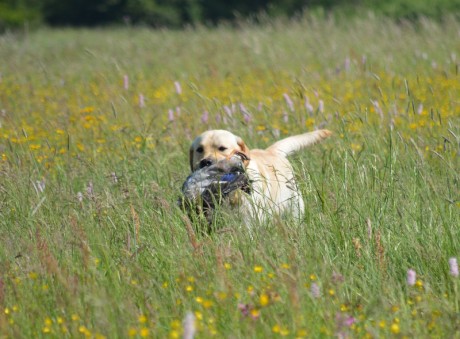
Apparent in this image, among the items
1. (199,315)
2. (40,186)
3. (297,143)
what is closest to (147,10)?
(297,143)

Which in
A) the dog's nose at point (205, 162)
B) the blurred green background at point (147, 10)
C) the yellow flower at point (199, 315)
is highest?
the yellow flower at point (199, 315)

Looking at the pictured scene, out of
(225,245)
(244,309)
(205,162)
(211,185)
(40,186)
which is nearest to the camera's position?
(244,309)

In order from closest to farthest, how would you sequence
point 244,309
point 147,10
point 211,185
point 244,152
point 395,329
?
point 395,329, point 244,309, point 211,185, point 244,152, point 147,10

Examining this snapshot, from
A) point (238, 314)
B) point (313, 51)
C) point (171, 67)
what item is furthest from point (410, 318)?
point (171, 67)

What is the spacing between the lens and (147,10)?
97.7 feet

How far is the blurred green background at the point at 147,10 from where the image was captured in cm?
2750

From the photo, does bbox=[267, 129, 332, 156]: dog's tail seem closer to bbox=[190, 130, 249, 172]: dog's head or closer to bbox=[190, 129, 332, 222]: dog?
bbox=[190, 129, 332, 222]: dog

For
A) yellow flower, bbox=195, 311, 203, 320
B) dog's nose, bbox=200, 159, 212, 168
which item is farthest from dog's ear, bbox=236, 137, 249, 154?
yellow flower, bbox=195, 311, 203, 320

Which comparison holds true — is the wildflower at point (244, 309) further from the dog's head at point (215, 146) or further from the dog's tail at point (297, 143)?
the dog's tail at point (297, 143)

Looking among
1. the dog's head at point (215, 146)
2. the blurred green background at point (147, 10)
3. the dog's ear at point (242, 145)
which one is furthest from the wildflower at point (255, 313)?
the blurred green background at point (147, 10)

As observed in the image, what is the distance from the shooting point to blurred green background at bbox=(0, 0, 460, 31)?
27.5 m

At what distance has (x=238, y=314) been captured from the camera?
2.93m

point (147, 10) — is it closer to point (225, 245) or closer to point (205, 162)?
point (205, 162)

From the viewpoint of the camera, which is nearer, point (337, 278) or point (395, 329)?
point (395, 329)
